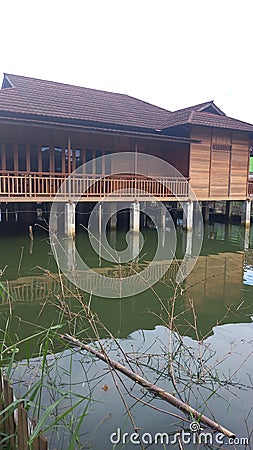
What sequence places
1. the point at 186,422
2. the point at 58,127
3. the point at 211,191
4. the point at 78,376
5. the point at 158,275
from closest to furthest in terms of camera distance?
1. the point at 186,422
2. the point at 78,376
3. the point at 158,275
4. the point at 58,127
5. the point at 211,191

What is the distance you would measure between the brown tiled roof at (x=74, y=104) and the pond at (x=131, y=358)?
586cm

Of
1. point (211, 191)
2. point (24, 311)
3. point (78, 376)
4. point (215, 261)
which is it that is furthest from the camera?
point (211, 191)

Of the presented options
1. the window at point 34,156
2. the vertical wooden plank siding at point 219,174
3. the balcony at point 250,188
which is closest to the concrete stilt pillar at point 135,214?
the vertical wooden plank siding at point 219,174

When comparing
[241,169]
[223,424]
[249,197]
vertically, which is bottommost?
[223,424]

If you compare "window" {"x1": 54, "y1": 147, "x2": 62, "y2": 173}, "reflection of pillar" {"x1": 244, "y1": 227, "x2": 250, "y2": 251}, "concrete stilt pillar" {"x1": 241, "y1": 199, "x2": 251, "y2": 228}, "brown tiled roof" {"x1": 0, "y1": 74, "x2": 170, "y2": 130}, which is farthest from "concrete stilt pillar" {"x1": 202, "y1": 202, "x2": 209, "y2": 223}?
"window" {"x1": 54, "y1": 147, "x2": 62, "y2": 173}

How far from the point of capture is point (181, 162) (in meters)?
13.7

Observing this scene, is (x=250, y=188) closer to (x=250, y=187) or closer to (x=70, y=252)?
(x=250, y=187)

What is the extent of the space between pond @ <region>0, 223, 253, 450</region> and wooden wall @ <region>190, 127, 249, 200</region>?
6.31 meters

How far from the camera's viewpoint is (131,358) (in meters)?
3.56

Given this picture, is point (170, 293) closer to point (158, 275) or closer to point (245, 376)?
point (158, 275)

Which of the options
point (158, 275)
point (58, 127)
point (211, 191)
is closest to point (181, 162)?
point (211, 191)

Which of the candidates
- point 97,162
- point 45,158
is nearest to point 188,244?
point 97,162

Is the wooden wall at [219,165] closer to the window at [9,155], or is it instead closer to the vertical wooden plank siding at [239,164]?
the vertical wooden plank siding at [239,164]

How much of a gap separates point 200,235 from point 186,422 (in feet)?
33.5
